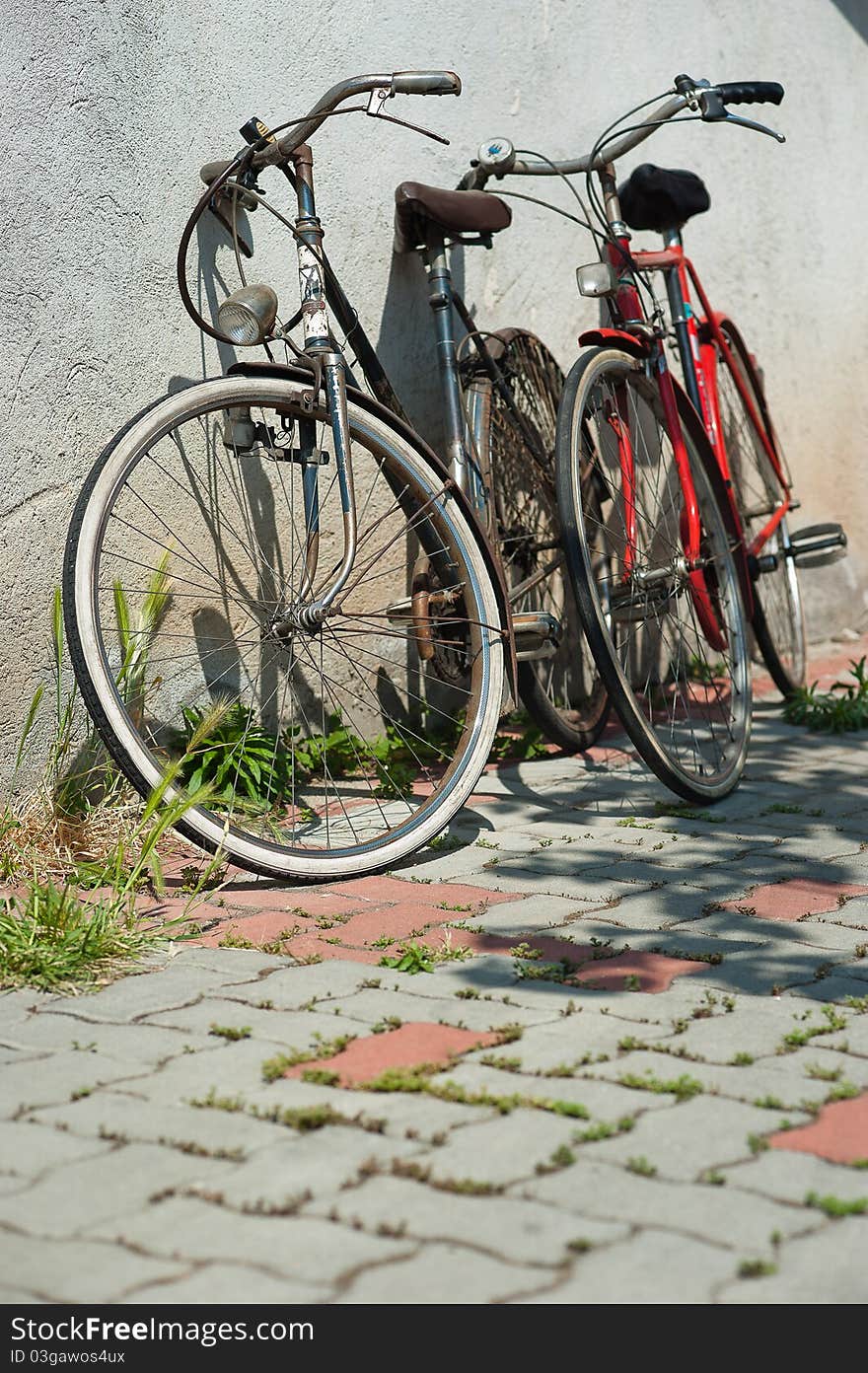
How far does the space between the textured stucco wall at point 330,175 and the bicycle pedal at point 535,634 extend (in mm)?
842

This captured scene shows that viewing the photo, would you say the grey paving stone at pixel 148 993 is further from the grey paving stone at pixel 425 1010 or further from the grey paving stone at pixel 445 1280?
the grey paving stone at pixel 445 1280

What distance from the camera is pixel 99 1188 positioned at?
5.75 ft

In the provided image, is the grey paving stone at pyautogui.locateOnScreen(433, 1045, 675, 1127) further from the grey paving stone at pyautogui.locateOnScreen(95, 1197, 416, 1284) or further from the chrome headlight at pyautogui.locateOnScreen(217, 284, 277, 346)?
the chrome headlight at pyautogui.locateOnScreen(217, 284, 277, 346)

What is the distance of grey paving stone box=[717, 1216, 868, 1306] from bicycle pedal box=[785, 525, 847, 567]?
4051 millimetres

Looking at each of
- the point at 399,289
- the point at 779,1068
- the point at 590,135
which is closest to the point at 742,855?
the point at 779,1068

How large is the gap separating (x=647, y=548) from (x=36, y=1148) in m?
2.92

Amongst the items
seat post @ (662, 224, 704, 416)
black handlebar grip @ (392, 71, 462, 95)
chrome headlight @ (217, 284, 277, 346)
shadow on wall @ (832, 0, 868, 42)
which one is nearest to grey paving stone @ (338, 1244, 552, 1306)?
chrome headlight @ (217, 284, 277, 346)

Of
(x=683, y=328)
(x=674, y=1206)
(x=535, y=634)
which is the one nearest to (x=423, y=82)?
(x=535, y=634)

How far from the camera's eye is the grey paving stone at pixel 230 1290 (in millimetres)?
1490

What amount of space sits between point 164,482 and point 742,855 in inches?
69.4

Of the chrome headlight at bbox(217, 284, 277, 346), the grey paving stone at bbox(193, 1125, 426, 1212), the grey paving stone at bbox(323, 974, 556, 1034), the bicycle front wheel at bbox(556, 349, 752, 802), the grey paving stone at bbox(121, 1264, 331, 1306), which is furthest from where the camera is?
the bicycle front wheel at bbox(556, 349, 752, 802)

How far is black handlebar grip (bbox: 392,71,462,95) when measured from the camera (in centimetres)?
326

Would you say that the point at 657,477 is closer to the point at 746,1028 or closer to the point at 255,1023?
the point at 746,1028
